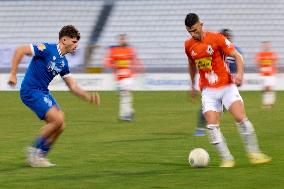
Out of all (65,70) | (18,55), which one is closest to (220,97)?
(65,70)

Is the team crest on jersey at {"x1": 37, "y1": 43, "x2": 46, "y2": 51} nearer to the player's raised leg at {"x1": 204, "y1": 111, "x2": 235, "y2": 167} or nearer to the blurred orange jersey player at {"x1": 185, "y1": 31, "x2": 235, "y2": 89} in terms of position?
the blurred orange jersey player at {"x1": 185, "y1": 31, "x2": 235, "y2": 89}

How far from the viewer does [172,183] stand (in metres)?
8.09

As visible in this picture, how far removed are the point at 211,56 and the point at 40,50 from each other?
7.16 ft

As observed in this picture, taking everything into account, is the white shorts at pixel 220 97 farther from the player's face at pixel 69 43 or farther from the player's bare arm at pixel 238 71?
the player's face at pixel 69 43

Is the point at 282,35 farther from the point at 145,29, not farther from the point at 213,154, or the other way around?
the point at 213,154

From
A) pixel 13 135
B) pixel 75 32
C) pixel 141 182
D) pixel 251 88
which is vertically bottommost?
pixel 251 88

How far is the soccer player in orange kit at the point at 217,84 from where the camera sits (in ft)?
30.5

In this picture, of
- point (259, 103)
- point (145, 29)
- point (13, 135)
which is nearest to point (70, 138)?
point (13, 135)

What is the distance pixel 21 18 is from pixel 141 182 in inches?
1058

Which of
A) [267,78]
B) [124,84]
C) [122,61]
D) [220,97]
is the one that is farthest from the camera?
[267,78]

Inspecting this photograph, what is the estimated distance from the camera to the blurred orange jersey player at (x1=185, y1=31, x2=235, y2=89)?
367 inches

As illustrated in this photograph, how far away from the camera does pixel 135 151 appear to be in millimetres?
11102

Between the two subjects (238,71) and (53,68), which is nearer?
(238,71)

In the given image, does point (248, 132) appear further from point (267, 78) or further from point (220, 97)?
point (267, 78)
